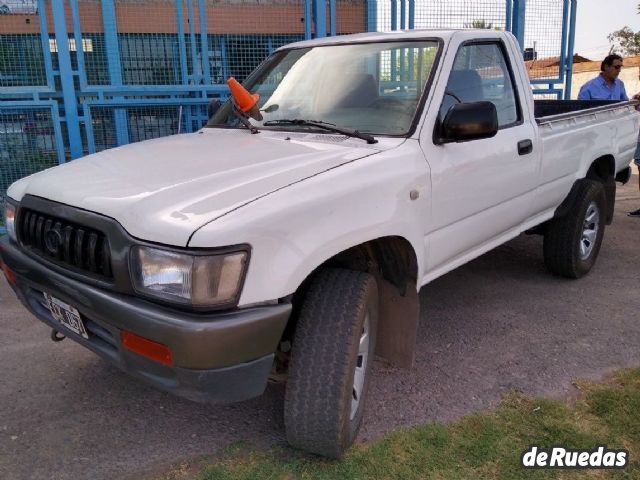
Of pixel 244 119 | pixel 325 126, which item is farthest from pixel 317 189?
pixel 244 119

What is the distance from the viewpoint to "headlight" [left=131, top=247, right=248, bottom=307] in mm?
1970

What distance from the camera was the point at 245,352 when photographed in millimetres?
2037

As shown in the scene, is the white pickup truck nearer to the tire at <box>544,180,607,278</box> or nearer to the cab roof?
the cab roof

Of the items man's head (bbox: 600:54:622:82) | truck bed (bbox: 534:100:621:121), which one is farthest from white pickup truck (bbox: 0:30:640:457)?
man's head (bbox: 600:54:622:82)

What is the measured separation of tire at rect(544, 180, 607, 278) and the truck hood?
2.43m

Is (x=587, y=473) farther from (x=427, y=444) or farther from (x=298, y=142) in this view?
(x=298, y=142)

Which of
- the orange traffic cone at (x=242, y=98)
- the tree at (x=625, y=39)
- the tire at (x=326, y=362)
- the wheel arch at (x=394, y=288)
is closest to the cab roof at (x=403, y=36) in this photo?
the orange traffic cone at (x=242, y=98)

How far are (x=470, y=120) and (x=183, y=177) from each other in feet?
4.53

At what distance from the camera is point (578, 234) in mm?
4516

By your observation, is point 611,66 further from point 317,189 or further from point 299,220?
point 299,220

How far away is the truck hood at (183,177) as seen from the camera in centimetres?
208

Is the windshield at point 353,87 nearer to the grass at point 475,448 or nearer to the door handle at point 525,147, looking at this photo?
the door handle at point 525,147

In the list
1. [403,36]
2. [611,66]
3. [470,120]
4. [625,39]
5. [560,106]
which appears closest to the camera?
[470,120]

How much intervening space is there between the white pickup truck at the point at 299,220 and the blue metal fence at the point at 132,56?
2360 millimetres
